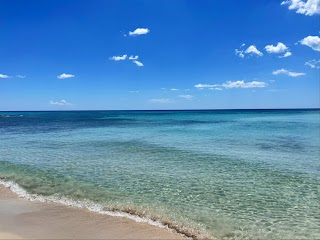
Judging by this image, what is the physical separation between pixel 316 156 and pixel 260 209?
1206cm

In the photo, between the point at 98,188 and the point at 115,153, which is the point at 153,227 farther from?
the point at 115,153

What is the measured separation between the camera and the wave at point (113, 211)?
834 cm

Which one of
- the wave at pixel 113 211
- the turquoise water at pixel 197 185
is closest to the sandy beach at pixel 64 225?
the wave at pixel 113 211

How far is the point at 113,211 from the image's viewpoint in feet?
32.6

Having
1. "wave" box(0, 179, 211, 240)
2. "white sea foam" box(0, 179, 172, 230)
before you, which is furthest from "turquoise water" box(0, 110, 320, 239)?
"white sea foam" box(0, 179, 172, 230)

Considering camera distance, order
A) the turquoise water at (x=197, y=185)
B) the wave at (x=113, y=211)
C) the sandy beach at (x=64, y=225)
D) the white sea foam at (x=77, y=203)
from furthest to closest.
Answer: the white sea foam at (x=77, y=203)
the turquoise water at (x=197, y=185)
the wave at (x=113, y=211)
the sandy beach at (x=64, y=225)

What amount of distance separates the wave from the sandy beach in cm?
25

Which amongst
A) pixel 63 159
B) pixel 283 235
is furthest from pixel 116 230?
pixel 63 159

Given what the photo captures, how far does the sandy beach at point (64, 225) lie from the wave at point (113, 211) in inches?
9.8

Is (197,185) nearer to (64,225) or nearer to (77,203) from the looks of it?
(77,203)

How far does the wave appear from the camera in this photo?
834cm

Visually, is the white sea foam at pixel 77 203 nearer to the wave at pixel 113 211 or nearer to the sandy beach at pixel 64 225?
the wave at pixel 113 211

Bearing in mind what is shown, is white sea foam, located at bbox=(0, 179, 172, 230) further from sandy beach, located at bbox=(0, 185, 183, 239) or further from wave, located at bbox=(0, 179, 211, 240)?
sandy beach, located at bbox=(0, 185, 183, 239)

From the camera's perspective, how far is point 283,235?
8.12 meters
